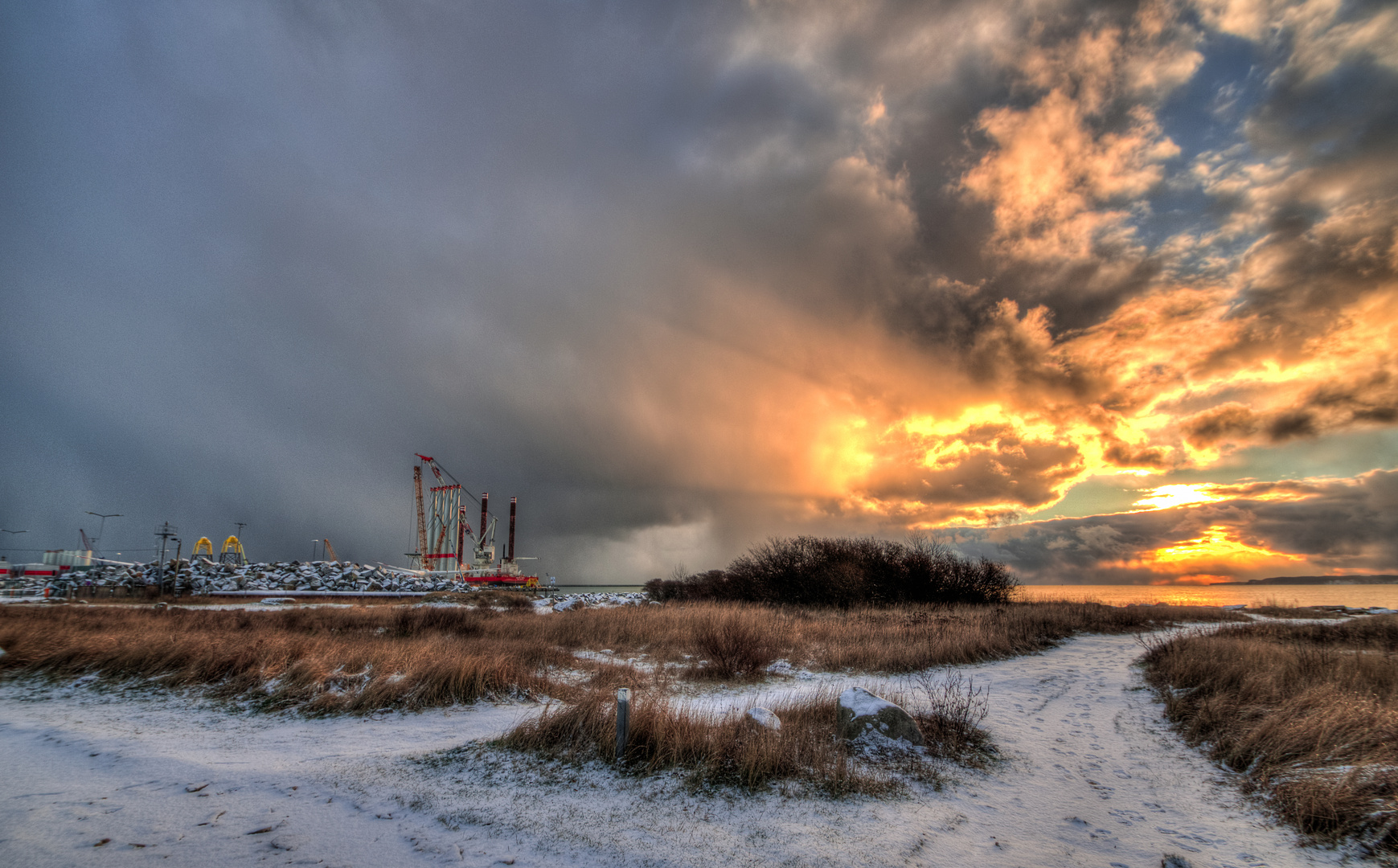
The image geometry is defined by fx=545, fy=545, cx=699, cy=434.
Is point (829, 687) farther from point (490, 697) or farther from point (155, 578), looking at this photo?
point (155, 578)

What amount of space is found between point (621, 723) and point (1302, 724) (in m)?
8.38

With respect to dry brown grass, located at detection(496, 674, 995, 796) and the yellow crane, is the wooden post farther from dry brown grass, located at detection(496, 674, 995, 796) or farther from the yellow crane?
the yellow crane

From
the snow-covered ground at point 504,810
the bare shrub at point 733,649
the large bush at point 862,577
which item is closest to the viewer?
the snow-covered ground at point 504,810

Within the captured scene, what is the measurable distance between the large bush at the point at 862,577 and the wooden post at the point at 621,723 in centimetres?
2445

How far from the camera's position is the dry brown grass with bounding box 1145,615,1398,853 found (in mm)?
Result: 5023

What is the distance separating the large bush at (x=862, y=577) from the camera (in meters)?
29.9

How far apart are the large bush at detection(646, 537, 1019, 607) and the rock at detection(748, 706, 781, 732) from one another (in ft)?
75.1

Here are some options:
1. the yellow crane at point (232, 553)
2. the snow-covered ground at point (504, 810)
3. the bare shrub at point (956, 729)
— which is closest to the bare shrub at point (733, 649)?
the bare shrub at point (956, 729)

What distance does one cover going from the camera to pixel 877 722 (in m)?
7.02

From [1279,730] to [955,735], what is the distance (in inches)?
153

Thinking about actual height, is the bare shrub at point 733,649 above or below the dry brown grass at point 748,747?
below

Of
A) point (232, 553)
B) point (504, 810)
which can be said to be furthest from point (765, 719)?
point (232, 553)

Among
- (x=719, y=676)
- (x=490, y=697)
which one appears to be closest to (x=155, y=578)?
(x=490, y=697)

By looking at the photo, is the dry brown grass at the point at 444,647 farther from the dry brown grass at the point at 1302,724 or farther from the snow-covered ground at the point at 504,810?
the dry brown grass at the point at 1302,724
